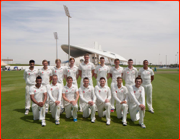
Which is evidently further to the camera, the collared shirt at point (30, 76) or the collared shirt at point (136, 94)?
the collared shirt at point (30, 76)

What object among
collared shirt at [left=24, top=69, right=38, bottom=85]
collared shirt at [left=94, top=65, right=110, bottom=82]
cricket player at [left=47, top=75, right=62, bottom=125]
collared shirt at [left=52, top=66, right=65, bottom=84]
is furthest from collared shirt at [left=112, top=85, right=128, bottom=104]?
collared shirt at [left=24, top=69, right=38, bottom=85]

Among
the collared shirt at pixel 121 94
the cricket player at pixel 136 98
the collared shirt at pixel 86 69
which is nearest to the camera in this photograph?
the cricket player at pixel 136 98

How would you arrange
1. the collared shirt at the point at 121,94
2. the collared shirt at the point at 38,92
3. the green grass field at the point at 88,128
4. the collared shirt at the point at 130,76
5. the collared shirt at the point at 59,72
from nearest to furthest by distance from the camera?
the green grass field at the point at 88,128
the collared shirt at the point at 38,92
the collared shirt at the point at 121,94
the collared shirt at the point at 130,76
the collared shirt at the point at 59,72

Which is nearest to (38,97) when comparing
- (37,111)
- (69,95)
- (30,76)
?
(37,111)

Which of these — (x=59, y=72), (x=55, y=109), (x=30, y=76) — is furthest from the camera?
(x=59, y=72)

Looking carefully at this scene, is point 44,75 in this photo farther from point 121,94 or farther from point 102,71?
point 121,94

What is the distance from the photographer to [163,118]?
510 centimetres

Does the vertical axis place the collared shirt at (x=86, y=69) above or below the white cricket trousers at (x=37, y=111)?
above

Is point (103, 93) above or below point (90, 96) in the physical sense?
above

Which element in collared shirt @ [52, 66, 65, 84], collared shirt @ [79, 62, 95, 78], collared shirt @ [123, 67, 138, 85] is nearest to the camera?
collared shirt @ [123, 67, 138, 85]

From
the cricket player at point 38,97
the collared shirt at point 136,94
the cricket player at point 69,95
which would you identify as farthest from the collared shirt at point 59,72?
the collared shirt at point 136,94

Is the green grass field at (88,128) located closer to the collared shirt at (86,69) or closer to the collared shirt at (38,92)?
the collared shirt at (38,92)

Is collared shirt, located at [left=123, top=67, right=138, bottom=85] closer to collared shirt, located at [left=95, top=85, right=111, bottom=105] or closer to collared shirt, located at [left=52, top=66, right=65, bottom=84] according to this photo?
collared shirt, located at [left=95, top=85, right=111, bottom=105]

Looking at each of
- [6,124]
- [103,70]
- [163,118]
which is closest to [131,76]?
[103,70]
